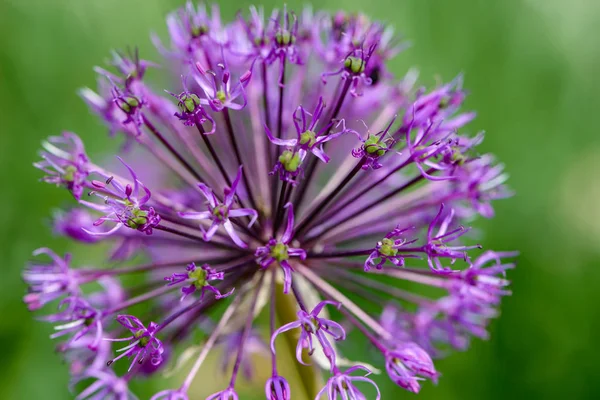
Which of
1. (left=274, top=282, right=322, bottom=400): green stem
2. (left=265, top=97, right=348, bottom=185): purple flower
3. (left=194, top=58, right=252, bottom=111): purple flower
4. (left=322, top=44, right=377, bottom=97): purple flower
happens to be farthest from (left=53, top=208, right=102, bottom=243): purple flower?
(left=322, top=44, right=377, bottom=97): purple flower

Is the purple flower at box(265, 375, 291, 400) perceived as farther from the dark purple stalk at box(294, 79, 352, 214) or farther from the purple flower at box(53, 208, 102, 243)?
the purple flower at box(53, 208, 102, 243)

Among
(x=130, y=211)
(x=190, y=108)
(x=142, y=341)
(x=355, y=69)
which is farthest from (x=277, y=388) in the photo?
(x=355, y=69)

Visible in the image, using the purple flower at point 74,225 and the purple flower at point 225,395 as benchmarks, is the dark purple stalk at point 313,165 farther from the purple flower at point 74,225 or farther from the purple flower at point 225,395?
the purple flower at point 74,225

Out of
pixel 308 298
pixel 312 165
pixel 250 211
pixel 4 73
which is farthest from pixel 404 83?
pixel 4 73

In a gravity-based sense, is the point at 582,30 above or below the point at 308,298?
above

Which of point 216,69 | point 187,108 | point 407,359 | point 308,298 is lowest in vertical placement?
point 407,359

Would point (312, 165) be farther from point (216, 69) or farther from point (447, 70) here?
point (447, 70)

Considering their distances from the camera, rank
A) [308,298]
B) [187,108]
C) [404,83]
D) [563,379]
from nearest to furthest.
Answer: [187,108], [308,298], [404,83], [563,379]

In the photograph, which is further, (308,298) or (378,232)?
(378,232)
